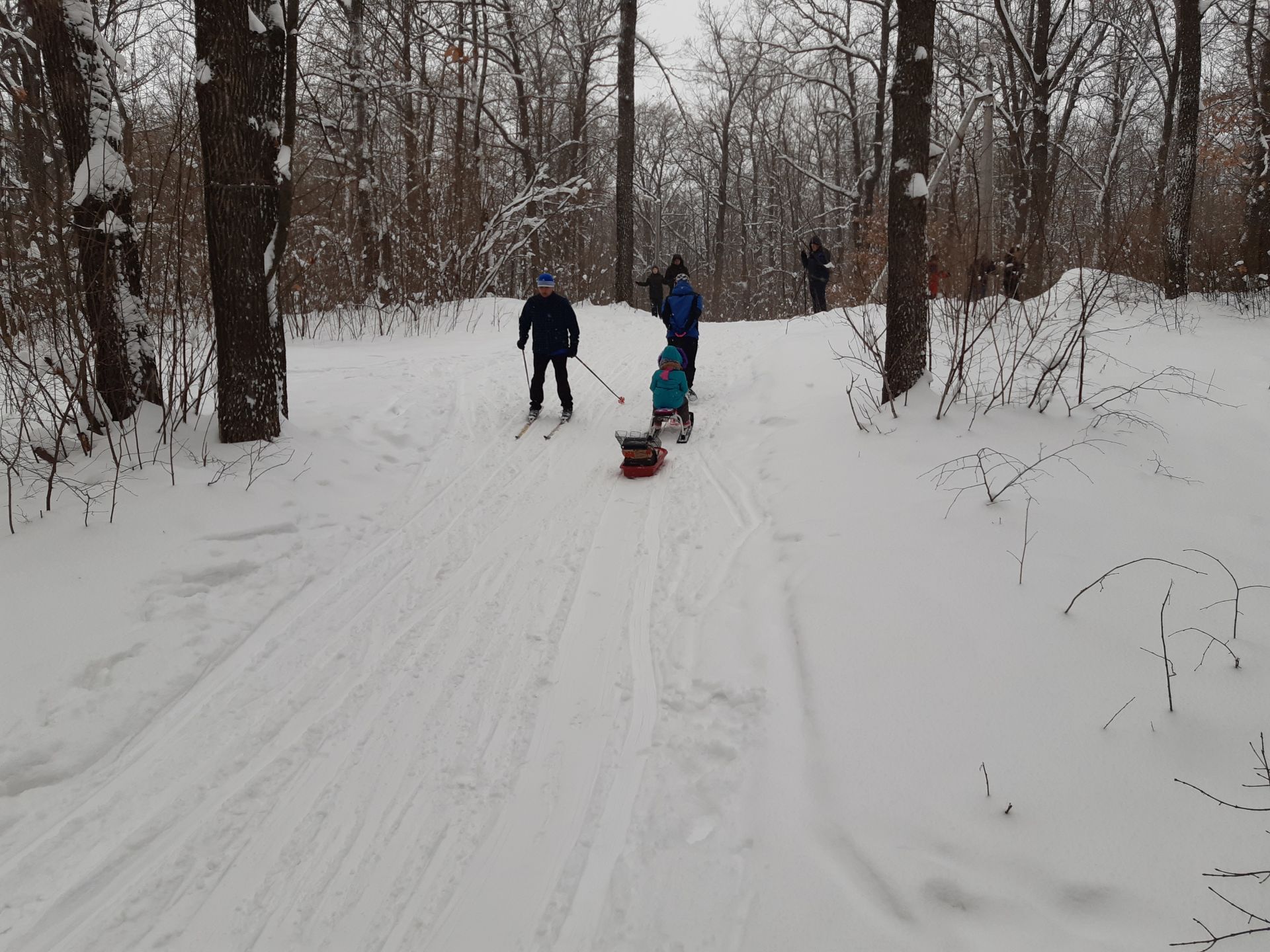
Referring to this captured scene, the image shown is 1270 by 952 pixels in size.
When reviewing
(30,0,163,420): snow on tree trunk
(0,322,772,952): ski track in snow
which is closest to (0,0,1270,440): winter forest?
(30,0,163,420): snow on tree trunk

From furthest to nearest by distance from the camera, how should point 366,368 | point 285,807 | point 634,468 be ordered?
point 366,368, point 634,468, point 285,807

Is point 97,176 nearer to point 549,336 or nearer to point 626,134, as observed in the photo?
point 549,336

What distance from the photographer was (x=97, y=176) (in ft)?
16.1

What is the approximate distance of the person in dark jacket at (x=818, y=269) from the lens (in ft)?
57.2

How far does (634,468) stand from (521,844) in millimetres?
4234

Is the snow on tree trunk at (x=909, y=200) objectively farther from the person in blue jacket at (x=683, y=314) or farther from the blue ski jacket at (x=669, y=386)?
the person in blue jacket at (x=683, y=314)

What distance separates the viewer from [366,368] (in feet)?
30.3

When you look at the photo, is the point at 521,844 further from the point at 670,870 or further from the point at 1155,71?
the point at 1155,71

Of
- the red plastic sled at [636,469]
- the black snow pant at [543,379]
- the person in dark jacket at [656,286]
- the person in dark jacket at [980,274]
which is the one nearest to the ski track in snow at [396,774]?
the red plastic sled at [636,469]

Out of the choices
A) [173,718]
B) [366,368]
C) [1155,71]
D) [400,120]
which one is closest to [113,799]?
[173,718]

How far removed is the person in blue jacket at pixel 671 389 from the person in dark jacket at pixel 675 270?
21.9 feet

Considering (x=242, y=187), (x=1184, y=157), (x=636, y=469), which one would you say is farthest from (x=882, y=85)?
(x=242, y=187)

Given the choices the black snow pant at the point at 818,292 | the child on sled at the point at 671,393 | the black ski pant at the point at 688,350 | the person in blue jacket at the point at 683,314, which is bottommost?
the child on sled at the point at 671,393

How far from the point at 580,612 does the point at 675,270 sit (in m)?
12.7
